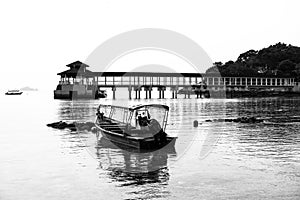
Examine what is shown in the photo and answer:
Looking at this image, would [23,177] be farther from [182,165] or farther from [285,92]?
[285,92]

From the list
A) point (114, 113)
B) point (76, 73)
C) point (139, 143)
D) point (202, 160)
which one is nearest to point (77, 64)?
point (76, 73)

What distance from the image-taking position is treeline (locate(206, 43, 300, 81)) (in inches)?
5738

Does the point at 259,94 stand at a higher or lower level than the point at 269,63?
lower

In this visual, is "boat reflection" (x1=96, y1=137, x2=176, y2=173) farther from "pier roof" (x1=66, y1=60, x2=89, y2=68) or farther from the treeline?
the treeline

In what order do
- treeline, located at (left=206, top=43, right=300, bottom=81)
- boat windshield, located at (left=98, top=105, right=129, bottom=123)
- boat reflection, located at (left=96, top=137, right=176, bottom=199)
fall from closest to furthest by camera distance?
1. boat reflection, located at (left=96, top=137, right=176, bottom=199)
2. boat windshield, located at (left=98, top=105, right=129, bottom=123)
3. treeline, located at (left=206, top=43, right=300, bottom=81)

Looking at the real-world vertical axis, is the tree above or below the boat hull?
above

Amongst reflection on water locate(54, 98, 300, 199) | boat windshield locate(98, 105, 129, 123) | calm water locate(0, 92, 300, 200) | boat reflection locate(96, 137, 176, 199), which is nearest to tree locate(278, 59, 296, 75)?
boat windshield locate(98, 105, 129, 123)

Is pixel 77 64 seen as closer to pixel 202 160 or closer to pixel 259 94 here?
pixel 259 94

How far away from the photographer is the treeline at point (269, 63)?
478ft

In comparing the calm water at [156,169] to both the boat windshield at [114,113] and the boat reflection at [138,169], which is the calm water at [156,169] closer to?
the boat reflection at [138,169]

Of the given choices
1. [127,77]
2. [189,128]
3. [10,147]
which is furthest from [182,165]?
[127,77]

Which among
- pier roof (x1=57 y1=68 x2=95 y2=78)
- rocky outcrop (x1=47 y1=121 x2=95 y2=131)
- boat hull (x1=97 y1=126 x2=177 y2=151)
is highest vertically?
pier roof (x1=57 y1=68 x2=95 y2=78)

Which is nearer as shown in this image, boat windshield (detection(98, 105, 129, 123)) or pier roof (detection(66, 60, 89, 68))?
boat windshield (detection(98, 105, 129, 123))

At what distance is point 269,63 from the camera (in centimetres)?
16000
